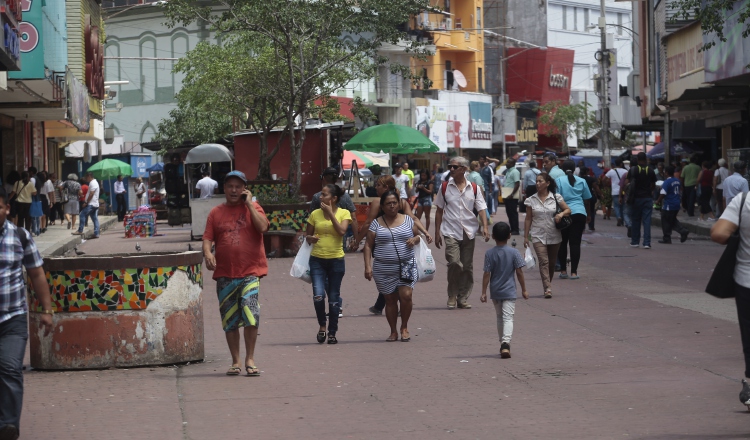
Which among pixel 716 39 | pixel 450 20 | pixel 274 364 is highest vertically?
pixel 450 20

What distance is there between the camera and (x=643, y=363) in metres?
9.84

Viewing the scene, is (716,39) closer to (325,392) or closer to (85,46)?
(325,392)

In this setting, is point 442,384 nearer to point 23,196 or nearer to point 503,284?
point 503,284

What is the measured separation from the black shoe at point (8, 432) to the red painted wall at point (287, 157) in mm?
24399

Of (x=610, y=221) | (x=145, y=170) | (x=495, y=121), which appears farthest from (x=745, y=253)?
(x=495, y=121)

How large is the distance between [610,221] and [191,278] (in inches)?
1009

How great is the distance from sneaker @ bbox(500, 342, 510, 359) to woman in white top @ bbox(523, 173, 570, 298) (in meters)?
5.41

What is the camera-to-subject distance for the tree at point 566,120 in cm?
7212

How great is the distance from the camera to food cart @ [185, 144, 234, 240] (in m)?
26.4

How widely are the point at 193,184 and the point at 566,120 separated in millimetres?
39990

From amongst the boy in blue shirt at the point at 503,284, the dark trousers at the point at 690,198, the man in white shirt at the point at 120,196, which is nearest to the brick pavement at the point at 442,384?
the boy in blue shirt at the point at 503,284

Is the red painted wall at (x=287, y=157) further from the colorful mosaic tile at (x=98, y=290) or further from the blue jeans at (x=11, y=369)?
the blue jeans at (x=11, y=369)

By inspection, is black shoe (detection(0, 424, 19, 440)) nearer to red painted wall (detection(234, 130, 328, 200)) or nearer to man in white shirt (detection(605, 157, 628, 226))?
red painted wall (detection(234, 130, 328, 200))

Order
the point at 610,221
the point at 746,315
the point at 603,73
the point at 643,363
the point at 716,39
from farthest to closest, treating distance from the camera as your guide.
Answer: the point at 603,73
the point at 610,221
the point at 716,39
the point at 643,363
the point at 746,315
